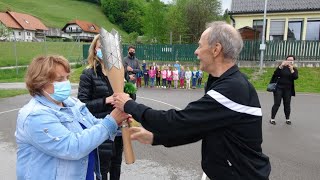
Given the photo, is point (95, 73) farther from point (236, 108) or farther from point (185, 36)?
point (185, 36)

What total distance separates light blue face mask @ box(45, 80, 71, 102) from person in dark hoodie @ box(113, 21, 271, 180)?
519 mm

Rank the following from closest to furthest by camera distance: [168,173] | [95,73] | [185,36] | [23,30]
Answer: [95,73] → [168,173] → [185,36] → [23,30]

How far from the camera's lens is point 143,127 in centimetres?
229

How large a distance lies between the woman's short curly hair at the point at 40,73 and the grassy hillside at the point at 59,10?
93.9 meters

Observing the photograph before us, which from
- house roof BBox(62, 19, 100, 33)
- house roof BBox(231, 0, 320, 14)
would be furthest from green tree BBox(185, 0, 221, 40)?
house roof BBox(62, 19, 100, 33)

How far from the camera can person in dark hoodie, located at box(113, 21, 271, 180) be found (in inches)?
80.8

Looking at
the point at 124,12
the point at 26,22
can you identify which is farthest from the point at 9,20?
the point at 124,12

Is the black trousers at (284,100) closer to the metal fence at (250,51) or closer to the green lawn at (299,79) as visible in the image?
the green lawn at (299,79)

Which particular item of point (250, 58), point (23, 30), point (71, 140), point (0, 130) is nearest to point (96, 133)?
point (71, 140)

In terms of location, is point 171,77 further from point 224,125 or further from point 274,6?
point 224,125

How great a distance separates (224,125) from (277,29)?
25.1 meters

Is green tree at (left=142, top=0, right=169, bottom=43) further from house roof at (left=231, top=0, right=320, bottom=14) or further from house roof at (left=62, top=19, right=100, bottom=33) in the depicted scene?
house roof at (left=62, top=19, right=100, bottom=33)

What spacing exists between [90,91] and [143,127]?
174cm

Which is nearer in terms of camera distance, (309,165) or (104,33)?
(104,33)
